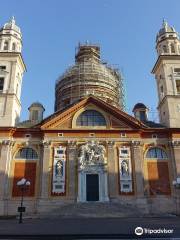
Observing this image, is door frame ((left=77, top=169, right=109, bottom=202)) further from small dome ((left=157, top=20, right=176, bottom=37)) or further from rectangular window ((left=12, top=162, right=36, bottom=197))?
small dome ((left=157, top=20, right=176, bottom=37))

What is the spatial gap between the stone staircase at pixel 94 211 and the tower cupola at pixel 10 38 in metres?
22.1

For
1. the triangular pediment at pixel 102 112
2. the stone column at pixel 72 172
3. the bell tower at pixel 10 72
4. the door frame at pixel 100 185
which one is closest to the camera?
the door frame at pixel 100 185

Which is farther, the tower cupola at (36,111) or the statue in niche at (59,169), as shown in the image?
the tower cupola at (36,111)

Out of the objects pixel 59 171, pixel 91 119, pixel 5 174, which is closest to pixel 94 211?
pixel 59 171

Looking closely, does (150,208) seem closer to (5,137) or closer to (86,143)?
(86,143)

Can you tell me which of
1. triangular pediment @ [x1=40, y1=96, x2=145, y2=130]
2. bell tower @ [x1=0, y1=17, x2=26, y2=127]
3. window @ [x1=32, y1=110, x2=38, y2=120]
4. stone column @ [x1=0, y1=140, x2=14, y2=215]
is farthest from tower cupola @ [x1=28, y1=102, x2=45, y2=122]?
stone column @ [x1=0, y1=140, x2=14, y2=215]

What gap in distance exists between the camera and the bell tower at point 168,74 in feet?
123

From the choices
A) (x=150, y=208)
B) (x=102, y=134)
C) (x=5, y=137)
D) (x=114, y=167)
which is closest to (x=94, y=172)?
(x=114, y=167)

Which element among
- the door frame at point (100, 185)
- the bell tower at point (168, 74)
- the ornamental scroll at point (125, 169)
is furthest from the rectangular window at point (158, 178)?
the bell tower at point (168, 74)

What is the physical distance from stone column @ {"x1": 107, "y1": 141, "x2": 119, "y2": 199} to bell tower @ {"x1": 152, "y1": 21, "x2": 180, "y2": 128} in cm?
772

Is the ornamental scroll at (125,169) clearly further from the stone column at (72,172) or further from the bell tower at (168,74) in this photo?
the bell tower at (168,74)

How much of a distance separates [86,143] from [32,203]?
864cm

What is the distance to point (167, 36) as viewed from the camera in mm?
42812

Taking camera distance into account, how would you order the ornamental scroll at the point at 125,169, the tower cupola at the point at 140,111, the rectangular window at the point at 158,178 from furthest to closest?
1. the tower cupola at the point at 140,111
2. the rectangular window at the point at 158,178
3. the ornamental scroll at the point at 125,169
